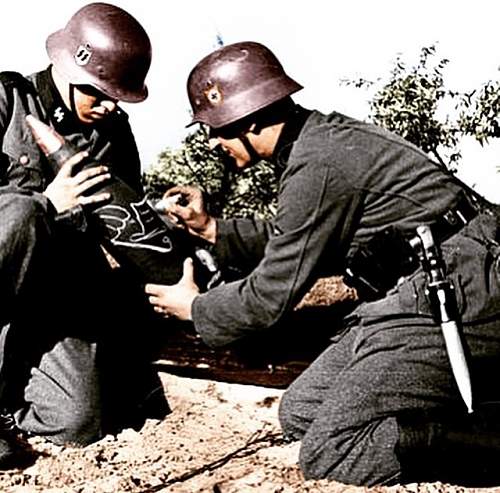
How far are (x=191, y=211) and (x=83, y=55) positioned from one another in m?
1.18

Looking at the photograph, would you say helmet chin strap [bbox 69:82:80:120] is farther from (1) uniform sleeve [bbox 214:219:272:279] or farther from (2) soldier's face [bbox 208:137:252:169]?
(2) soldier's face [bbox 208:137:252:169]

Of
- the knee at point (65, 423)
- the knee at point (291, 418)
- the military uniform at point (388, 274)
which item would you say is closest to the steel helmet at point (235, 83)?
the military uniform at point (388, 274)

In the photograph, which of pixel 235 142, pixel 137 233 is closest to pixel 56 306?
pixel 137 233

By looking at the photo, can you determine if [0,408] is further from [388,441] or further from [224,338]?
[388,441]

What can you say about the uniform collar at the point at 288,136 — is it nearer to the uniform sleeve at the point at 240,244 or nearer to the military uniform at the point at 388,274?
the military uniform at the point at 388,274

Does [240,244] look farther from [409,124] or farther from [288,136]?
[409,124]

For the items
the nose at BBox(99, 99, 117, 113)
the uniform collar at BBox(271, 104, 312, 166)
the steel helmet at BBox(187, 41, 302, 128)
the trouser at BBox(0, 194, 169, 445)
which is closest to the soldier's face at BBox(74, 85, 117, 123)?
the nose at BBox(99, 99, 117, 113)

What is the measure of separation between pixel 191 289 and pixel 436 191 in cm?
131

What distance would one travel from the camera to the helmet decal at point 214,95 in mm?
4594

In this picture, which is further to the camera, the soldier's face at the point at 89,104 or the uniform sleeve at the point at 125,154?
the uniform sleeve at the point at 125,154

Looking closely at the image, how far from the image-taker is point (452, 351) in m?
3.90

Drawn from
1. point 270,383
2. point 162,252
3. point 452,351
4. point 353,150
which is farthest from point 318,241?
point 270,383

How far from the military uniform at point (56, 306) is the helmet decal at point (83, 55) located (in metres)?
0.21

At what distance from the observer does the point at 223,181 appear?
25.4 meters
